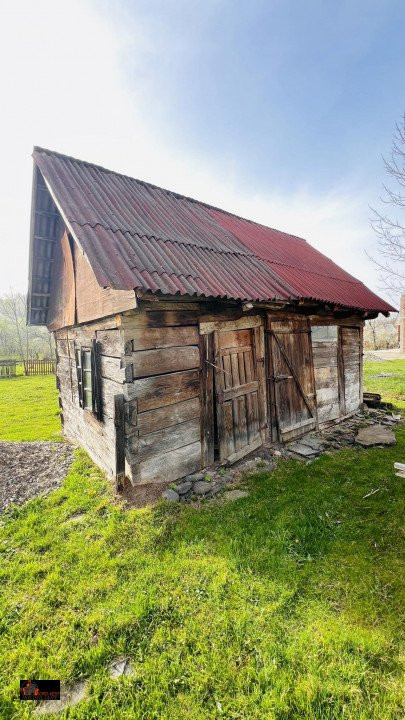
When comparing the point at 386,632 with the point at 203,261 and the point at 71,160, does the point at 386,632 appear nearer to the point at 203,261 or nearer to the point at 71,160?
the point at 203,261

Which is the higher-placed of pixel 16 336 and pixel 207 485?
pixel 16 336

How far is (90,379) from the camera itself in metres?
5.81

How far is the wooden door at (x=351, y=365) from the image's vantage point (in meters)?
8.93

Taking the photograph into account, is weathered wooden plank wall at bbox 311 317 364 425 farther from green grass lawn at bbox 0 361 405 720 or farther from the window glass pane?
the window glass pane

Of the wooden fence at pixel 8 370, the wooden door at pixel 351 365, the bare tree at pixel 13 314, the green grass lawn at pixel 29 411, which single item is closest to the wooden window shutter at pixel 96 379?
the green grass lawn at pixel 29 411

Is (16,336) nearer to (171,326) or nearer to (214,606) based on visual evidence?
(171,326)

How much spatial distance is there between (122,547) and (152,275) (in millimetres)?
3620

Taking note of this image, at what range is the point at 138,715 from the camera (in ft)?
7.01

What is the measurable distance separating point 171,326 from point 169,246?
168 cm

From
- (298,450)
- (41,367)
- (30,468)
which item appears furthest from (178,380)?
(41,367)

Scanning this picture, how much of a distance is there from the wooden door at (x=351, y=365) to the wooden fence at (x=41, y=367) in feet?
70.4

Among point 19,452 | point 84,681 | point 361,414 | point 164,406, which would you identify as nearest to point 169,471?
point 164,406

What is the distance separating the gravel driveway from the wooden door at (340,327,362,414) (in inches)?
303

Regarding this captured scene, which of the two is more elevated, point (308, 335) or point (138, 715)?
point (308, 335)
